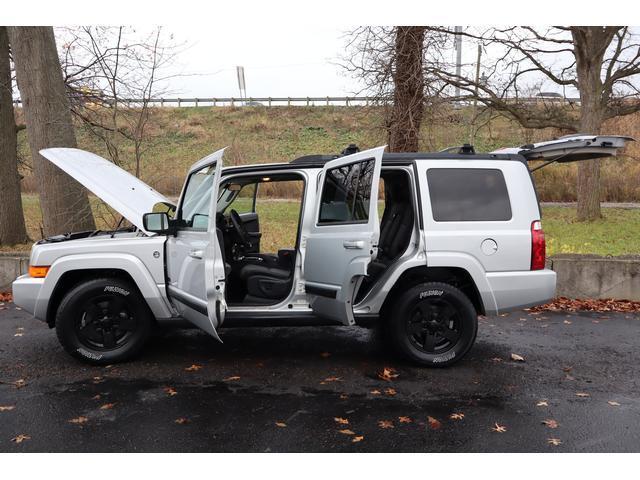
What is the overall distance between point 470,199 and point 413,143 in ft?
22.7

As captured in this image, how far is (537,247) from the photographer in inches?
201

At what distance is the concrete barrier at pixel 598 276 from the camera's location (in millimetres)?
7910

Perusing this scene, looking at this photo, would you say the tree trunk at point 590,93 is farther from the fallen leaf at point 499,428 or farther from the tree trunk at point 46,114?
the fallen leaf at point 499,428

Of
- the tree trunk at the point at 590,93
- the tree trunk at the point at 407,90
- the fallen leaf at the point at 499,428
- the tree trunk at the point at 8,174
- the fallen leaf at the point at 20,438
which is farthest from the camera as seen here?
the tree trunk at the point at 590,93

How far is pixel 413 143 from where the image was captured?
38.7 ft

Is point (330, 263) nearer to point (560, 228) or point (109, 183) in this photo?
point (109, 183)

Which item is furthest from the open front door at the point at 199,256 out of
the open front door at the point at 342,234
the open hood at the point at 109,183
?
the open front door at the point at 342,234

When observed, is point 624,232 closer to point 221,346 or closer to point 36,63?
point 221,346

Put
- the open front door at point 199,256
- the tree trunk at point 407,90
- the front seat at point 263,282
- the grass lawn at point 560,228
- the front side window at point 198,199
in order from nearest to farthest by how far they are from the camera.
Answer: the open front door at point 199,256
the front side window at point 198,199
the front seat at point 263,282
the grass lawn at point 560,228
the tree trunk at point 407,90

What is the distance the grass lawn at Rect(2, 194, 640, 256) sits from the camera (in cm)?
1010

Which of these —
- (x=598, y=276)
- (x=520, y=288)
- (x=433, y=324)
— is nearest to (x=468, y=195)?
(x=520, y=288)

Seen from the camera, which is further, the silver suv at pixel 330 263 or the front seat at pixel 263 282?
the front seat at pixel 263 282

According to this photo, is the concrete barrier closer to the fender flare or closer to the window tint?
the window tint

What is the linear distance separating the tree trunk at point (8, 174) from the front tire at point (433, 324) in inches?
387
